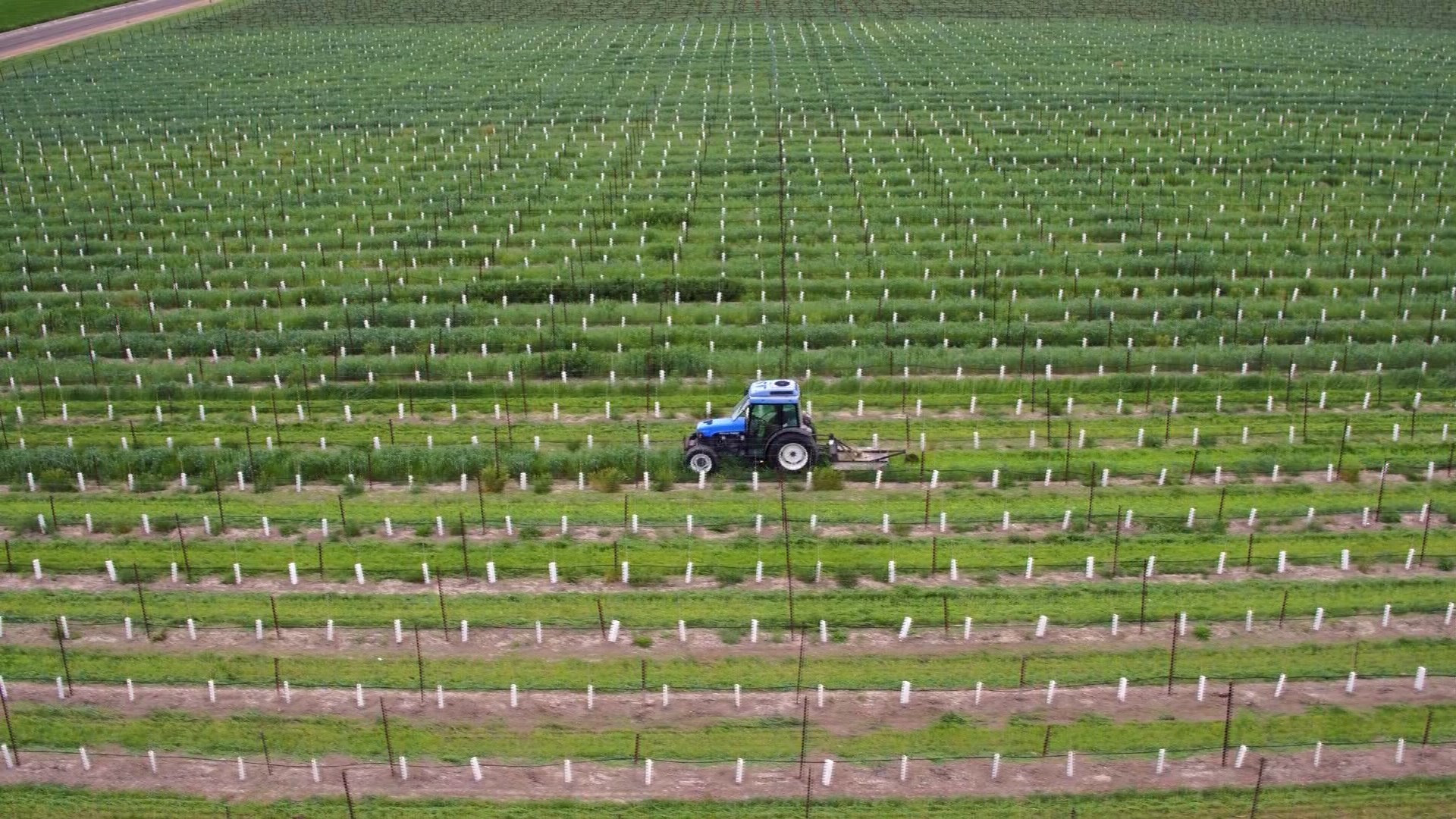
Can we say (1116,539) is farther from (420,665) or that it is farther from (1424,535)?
(420,665)

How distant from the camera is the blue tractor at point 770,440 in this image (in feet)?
82.0

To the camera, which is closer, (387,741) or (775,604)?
(387,741)

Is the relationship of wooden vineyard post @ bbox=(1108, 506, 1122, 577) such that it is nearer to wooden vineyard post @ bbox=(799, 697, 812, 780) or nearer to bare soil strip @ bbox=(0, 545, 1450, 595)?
bare soil strip @ bbox=(0, 545, 1450, 595)

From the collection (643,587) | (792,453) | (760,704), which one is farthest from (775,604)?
(792,453)

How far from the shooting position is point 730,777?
16.5 meters

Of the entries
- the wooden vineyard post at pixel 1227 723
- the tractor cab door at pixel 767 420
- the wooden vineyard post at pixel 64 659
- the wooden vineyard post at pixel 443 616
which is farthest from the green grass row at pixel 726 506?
the wooden vineyard post at pixel 1227 723

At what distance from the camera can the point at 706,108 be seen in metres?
61.2

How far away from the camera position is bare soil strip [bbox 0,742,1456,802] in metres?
16.2

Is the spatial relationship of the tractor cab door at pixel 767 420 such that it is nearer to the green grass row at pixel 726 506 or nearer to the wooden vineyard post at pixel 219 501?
the green grass row at pixel 726 506

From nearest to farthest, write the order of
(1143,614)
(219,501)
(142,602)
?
(1143,614), (142,602), (219,501)

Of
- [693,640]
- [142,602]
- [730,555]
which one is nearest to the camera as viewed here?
[693,640]

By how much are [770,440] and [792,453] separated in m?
0.48

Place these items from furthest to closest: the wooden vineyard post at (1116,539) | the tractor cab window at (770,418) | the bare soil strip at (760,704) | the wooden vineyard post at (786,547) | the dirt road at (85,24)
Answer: the dirt road at (85,24) → the tractor cab window at (770,418) → the wooden vineyard post at (1116,539) → the wooden vineyard post at (786,547) → the bare soil strip at (760,704)

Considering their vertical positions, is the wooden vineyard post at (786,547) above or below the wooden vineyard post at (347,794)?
above
